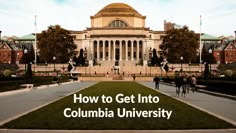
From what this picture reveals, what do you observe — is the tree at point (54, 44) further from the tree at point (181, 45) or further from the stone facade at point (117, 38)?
the tree at point (181, 45)

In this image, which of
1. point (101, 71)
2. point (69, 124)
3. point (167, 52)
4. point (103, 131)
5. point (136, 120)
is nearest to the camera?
point (103, 131)

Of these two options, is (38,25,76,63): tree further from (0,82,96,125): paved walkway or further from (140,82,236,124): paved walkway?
(140,82,236,124): paved walkway

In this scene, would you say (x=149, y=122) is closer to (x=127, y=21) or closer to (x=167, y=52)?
(x=167, y=52)

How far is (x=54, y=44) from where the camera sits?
121750mm

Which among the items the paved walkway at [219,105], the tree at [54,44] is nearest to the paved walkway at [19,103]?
the paved walkway at [219,105]

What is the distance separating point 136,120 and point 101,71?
333ft

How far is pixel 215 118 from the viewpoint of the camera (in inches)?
674

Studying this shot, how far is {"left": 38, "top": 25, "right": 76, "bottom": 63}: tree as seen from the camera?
121312mm

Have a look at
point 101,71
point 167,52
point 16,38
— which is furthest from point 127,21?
point 16,38

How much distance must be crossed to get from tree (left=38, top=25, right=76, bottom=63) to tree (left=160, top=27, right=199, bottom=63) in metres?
27.7

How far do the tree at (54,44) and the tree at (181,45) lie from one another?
27.7 m

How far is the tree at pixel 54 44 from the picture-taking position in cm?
12131

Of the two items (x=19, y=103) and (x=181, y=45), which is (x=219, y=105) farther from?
(x=181, y=45)

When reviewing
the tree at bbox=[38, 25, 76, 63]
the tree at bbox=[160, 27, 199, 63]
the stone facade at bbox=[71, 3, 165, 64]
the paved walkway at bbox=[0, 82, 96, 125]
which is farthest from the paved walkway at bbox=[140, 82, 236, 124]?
the stone facade at bbox=[71, 3, 165, 64]
